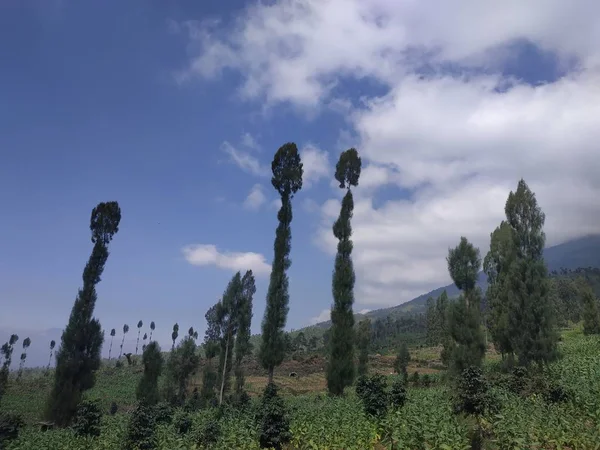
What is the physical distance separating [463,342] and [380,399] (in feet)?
41.0

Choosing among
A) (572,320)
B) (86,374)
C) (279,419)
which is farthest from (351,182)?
(572,320)

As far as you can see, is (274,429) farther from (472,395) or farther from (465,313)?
(465,313)

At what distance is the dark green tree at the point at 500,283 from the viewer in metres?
26.2

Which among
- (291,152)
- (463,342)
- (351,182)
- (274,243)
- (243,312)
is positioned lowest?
(463,342)

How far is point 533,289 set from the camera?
22.3m

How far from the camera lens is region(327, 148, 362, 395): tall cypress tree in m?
22.6

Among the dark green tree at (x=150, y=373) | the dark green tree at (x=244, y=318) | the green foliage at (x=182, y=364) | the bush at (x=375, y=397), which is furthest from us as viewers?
the green foliage at (x=182, y=364)

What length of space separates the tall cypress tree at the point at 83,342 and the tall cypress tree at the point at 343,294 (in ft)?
51.7

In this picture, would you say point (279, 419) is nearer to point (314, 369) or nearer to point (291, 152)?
point (291, 152)

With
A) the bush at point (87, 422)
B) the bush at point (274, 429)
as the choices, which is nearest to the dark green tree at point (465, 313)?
the bush at point (274, 429)

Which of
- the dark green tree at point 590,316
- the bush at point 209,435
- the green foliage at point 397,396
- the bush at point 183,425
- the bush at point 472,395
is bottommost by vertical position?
the bush at point 183,425

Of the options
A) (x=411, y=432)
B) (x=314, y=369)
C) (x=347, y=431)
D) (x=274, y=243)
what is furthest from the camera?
(x=314, y=369)

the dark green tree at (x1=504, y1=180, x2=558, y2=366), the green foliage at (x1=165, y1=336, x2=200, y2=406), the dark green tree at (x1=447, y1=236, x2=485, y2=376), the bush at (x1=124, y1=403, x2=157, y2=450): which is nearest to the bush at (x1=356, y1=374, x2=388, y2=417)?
the bush at (x1=124, y1=403, x2=157, y2=450)

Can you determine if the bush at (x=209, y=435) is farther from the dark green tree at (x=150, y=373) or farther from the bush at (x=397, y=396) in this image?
the dark green tree at (x=150, y=373)
